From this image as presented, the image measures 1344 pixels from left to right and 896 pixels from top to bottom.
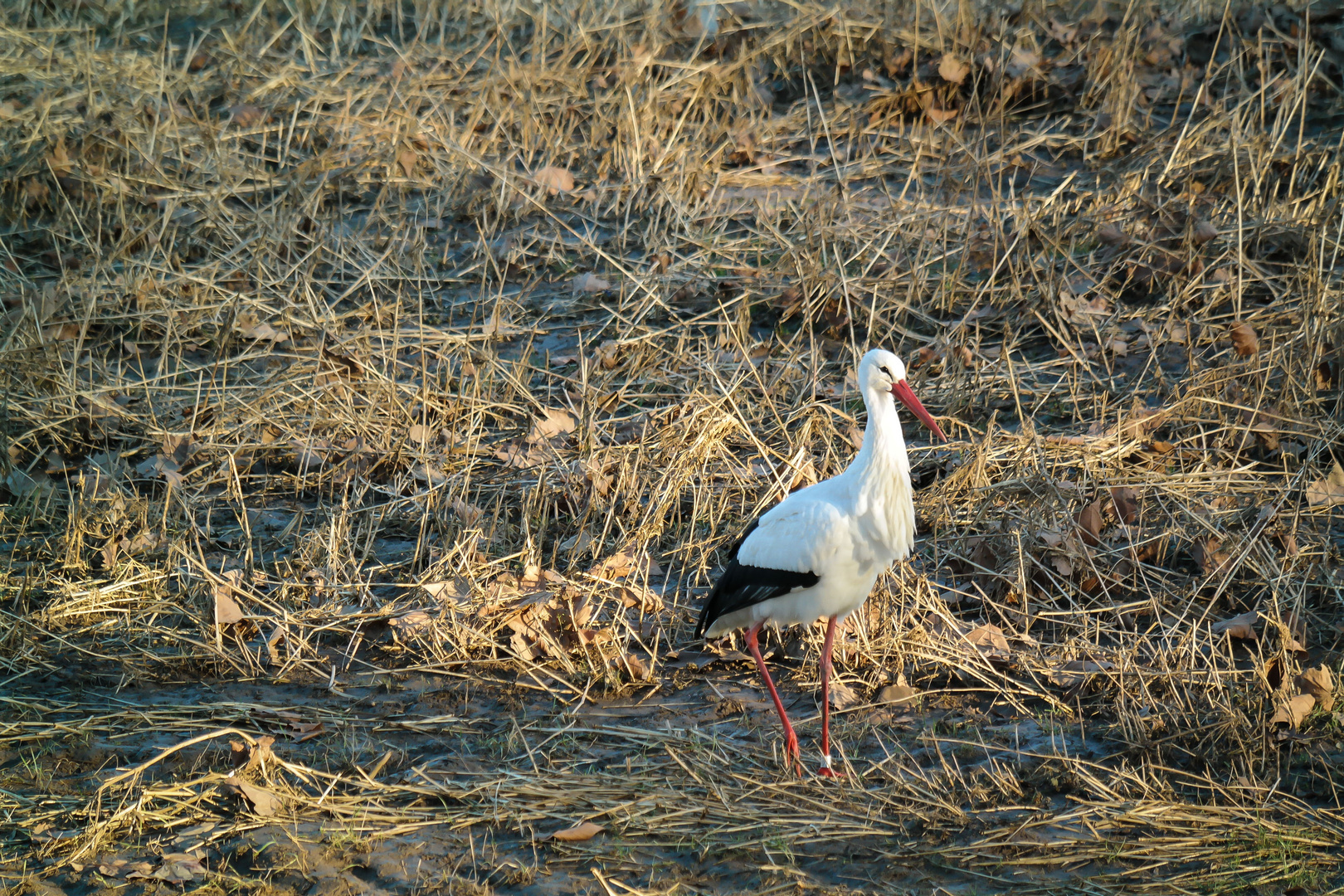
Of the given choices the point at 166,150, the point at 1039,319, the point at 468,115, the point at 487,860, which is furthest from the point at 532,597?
the point at 166,150

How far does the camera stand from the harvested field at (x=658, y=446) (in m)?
3.65

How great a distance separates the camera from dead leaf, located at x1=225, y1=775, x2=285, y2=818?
12.0 feet

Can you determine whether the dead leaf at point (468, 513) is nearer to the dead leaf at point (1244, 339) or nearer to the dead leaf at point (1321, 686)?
the dead leaf at point (1321, 686)

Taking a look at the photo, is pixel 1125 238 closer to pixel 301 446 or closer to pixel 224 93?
pixel 301 446

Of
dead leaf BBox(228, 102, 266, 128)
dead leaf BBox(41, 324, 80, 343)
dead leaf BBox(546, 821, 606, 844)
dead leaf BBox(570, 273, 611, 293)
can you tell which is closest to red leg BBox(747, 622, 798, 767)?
dead leaf BBox(546, 821, 606, 844)

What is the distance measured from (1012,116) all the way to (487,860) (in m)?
6.60

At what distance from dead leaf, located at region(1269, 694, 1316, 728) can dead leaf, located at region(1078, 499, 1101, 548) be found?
1085mm

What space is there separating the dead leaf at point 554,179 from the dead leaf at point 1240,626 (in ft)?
16.7

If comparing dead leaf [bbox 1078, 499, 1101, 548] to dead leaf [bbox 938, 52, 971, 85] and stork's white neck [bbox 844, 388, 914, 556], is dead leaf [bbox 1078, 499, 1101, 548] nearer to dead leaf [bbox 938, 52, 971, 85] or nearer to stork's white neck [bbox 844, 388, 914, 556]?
stork's white neck [bbox 844, 388, 914, 556]

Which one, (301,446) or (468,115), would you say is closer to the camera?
(301,446)

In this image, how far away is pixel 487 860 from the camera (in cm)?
349

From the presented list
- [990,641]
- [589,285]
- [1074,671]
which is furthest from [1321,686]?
[589,285]

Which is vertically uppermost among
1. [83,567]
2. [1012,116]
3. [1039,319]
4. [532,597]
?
[1012,116]

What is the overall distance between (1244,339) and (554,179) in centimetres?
440
